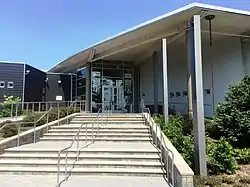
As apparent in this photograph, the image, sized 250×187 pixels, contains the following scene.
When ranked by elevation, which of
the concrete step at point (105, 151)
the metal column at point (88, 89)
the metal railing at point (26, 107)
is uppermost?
the metal column at point (88, 89)

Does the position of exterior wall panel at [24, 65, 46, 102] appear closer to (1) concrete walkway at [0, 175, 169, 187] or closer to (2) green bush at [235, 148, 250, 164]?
(1) concrete walkway at [0, 175, 169, 187]

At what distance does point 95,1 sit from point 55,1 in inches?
69.8

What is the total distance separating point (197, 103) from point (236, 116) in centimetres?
357

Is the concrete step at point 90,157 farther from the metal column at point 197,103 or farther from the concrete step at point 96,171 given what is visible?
the metal column at point 197,103

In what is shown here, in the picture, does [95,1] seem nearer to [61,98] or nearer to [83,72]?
[83,72]

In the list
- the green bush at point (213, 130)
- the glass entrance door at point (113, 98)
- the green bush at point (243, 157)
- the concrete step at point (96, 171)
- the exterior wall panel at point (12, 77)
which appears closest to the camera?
the concrete step at point (96, 171)

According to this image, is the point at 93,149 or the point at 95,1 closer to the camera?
the point at 93,149

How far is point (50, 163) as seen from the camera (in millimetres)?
8203

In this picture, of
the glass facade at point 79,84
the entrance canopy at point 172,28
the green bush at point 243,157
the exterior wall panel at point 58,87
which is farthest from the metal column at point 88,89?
the green bush at point 243,157

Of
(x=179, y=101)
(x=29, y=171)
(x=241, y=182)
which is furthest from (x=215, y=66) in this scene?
(x=29, y=171)

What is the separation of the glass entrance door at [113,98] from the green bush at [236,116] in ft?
45.6

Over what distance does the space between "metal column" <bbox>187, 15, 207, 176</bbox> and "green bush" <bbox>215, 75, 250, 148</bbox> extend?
3.26 meters

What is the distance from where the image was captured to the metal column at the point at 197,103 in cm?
728

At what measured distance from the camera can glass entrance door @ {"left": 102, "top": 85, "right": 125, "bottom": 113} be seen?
24.5 metres
